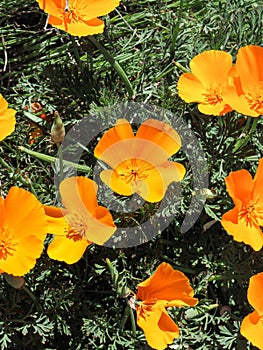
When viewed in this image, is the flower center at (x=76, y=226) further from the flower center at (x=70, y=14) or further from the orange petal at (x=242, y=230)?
the flower center at (x=70, y=14)

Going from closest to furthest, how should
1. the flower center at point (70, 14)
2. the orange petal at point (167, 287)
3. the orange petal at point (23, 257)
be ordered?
1. the orange petal at point (23, 257)
2. the orange petal at point (167, 287)
3. the flower center at point (70, 14)

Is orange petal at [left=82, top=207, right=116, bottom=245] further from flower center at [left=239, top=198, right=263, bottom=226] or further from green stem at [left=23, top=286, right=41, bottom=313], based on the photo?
flower center at [left=239, top=198, right=263, bottom=226]

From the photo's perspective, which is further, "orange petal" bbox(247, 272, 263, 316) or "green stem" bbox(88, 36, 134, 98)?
"green stem" bbox(88, 36, 134, 98)

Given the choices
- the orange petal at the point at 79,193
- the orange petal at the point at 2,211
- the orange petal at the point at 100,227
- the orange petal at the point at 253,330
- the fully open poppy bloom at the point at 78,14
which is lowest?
the orange petal at the point at 253,330

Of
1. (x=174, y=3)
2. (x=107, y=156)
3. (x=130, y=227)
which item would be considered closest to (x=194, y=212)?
(x=130, y=227)

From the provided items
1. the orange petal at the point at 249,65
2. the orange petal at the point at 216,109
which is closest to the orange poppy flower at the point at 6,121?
the orange petal at the point at 216,109

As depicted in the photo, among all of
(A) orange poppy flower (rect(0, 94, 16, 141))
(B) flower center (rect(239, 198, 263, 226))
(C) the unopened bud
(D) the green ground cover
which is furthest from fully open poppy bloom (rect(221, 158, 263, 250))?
(A) orange poppy flower (rect(0, 94, 16, 141))

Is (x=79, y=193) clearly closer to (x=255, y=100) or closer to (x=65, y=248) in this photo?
(x=65, y=248)

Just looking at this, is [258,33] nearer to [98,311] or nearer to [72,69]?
[72,69]
